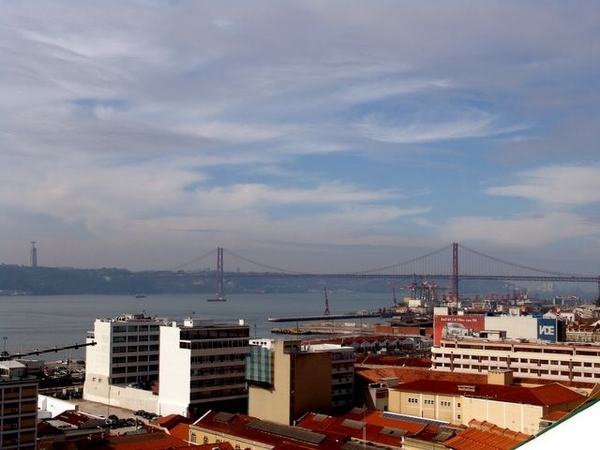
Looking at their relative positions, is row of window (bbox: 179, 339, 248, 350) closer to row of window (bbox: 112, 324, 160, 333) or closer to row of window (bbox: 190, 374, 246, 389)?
row of window (bbox: 190, 374, 246, 389)

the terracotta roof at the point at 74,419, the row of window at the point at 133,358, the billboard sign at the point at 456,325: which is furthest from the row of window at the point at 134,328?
the billboard sign at the point at 456,325

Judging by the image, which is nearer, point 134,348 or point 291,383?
point 291,383

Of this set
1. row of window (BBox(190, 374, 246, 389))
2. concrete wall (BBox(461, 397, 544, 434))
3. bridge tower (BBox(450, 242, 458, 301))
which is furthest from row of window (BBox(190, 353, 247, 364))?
bridge tower (BBox(450, 242, 458, 301))

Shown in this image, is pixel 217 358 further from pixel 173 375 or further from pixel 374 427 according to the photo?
pixel 374 427

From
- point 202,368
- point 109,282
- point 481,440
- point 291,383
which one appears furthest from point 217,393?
point 109,282

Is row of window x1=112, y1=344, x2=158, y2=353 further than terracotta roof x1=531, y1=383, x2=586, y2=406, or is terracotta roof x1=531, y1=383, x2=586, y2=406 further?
row of window x1=112, y1=344, x2=158, y2=353

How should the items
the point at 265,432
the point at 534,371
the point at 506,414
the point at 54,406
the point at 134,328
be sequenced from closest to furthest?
1. the point at 265,432
2. the point at 506,414
3. the point at 54,406
4. the point at 534,371
5. the point at 134,328
